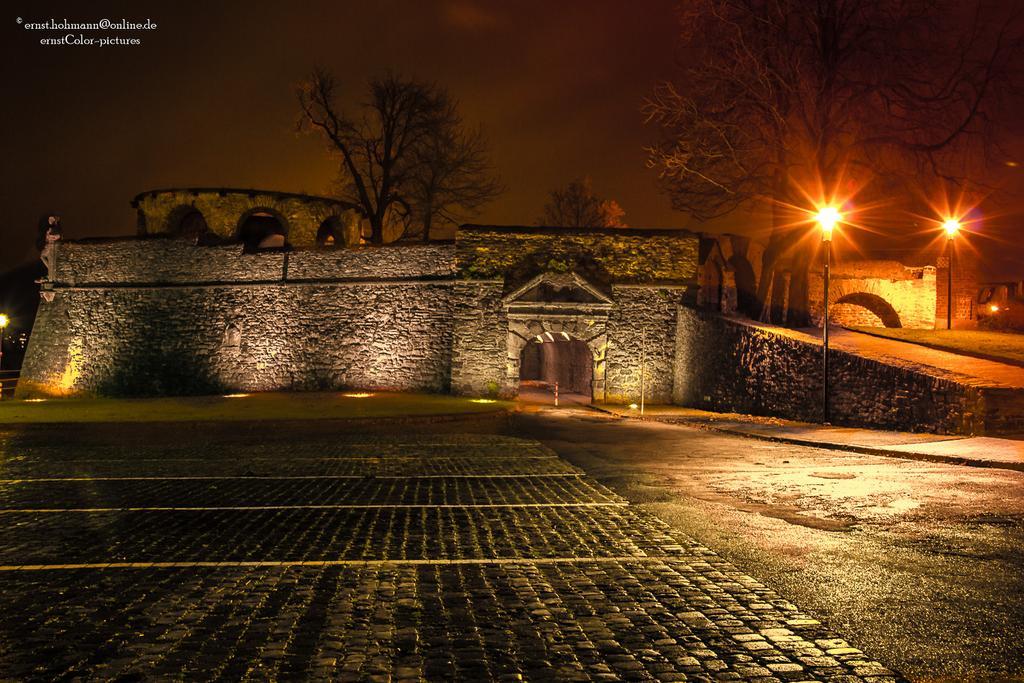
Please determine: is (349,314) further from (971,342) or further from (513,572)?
(513,572)

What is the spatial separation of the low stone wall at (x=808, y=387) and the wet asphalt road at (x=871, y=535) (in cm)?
345

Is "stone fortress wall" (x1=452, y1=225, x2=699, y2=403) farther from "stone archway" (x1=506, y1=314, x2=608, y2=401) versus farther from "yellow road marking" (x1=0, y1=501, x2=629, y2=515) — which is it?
"yellow road marking" (x1=0, y1=501, x2=629, y2=515)

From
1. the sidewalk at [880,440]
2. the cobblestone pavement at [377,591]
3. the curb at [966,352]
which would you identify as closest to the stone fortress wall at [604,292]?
the sidewalk at [880,440]

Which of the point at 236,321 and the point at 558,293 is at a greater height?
the point at 558,293

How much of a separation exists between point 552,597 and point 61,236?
33.5m

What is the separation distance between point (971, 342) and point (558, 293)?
41.1 feet

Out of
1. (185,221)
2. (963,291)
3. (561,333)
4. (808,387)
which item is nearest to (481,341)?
(561,333)

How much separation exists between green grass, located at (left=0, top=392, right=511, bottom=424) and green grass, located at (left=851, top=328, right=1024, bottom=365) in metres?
12.0

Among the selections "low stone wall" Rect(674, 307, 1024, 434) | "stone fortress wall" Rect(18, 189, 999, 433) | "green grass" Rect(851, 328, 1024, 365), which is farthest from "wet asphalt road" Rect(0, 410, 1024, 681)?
"stone fortress wall" Rect(18, 189, 999, 433)

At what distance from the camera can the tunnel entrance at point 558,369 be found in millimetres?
31645

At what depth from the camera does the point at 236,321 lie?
29359mm

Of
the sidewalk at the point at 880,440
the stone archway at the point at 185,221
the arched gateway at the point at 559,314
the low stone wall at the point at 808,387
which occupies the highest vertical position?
the stone archway at the point at 185,221

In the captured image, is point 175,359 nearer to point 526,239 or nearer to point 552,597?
point 526,239

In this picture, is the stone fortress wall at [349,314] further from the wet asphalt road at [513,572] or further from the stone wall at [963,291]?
the stone wall at [963,291]
